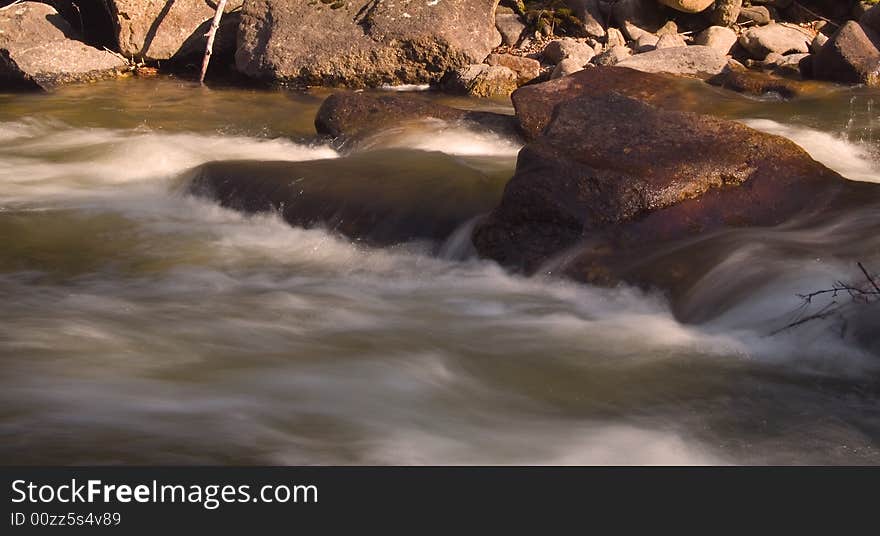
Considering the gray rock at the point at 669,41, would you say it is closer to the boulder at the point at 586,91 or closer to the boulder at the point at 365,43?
the boulder at the point at 365,43

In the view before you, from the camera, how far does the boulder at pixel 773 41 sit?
14.3 m

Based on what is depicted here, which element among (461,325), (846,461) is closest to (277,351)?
(461,325)

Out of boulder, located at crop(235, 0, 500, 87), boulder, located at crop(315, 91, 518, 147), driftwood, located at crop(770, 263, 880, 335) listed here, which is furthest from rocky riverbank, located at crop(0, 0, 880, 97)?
driftwood, located at crop(770, 263, 880, 335)

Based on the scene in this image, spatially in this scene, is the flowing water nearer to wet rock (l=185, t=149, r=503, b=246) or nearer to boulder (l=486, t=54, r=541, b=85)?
wet rock (l=185, t=149, r=503, b=246)

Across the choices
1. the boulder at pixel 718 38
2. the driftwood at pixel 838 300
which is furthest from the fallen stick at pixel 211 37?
the driftwood at pixel 838 300

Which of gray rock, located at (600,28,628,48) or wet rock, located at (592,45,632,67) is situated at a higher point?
gray rock, located at (600,28,628,48)

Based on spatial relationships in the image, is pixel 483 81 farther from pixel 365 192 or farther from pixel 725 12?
pixel 365 192

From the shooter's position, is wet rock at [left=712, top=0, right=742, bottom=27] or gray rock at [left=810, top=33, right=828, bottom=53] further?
wet rock at [left=712, top=0, right=742, bottom=27]

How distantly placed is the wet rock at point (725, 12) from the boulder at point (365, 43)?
3522 millimetres

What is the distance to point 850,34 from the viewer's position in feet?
42.8

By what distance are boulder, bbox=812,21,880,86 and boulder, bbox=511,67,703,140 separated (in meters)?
2.94

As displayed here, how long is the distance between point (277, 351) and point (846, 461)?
245cm

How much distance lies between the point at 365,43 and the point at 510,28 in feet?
8.09

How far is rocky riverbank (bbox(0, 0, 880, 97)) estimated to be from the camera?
13.2 m
